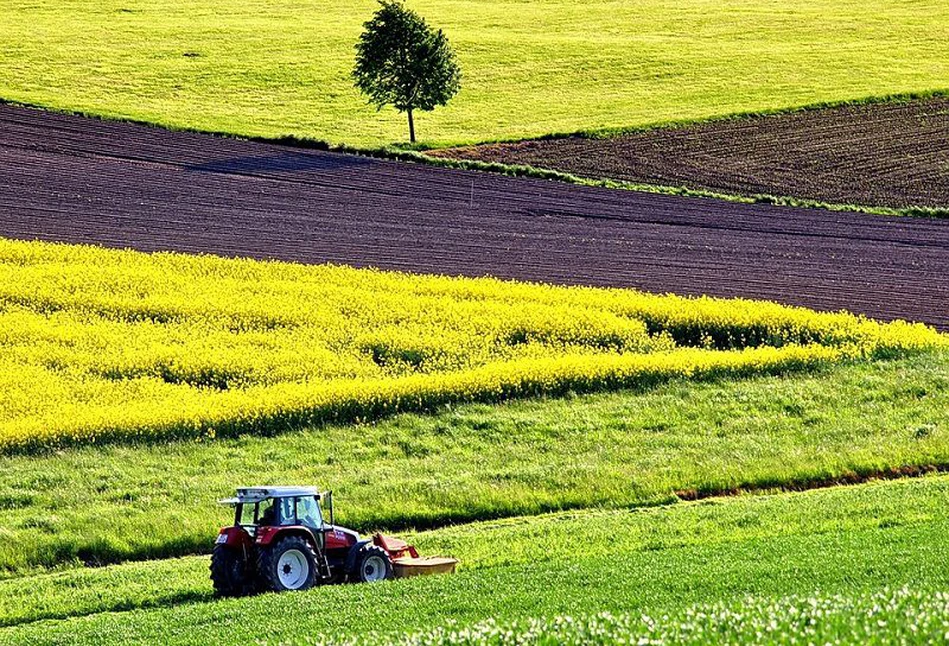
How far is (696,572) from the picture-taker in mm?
16875

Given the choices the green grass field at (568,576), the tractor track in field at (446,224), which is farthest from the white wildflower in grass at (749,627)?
the tractor track in field at (446,224)

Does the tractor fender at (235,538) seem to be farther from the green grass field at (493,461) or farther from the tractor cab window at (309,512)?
the green grass field at (493,461)

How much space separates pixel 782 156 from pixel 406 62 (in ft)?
46.7

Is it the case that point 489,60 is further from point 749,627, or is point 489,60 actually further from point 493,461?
point 749,627

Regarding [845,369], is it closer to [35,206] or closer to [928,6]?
[35,206]

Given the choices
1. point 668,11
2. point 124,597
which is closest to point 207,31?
point 668,11

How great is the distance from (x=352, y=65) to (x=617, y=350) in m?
39.9

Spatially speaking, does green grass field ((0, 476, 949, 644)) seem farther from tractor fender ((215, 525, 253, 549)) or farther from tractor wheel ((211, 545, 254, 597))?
tractor fender ((215, 525, 253, 549))

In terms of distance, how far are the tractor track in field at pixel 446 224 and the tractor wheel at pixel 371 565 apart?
21.2m

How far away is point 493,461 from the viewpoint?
25.3 m

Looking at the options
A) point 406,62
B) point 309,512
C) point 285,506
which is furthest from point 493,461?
point 406,62

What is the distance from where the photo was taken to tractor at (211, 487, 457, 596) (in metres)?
18.0

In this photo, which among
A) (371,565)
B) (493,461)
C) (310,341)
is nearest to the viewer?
(371,565)

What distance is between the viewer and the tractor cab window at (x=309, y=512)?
18.5 metres
